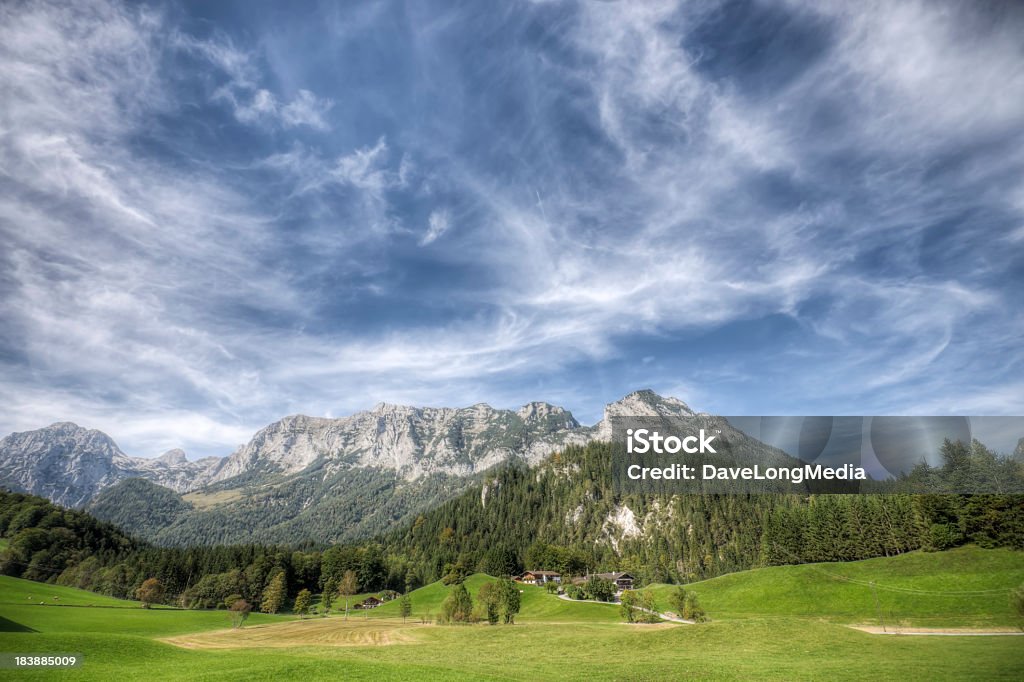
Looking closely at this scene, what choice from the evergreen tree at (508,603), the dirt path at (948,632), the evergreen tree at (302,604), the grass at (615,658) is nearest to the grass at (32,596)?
the grass at (615,658)

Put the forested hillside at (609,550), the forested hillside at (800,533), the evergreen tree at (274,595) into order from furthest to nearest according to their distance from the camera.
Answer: the evergreen tree at (274,595), the forested hillside at (609,550), the forested hillside at (800,533)

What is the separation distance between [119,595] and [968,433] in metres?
207

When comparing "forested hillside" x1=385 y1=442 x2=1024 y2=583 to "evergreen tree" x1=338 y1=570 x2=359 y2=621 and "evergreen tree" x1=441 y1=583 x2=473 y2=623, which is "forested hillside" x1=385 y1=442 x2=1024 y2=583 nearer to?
"evergreen tree" x1=338 y1=570 x2=359 y2=621

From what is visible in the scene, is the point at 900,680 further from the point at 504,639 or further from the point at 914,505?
the point at 914,505

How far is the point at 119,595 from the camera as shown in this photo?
140000 millimetres

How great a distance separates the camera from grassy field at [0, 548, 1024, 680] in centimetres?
3056

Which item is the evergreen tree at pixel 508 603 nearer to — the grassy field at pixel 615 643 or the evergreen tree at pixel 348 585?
the grassy field at pixel 615 643

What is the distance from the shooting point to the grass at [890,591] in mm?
75750

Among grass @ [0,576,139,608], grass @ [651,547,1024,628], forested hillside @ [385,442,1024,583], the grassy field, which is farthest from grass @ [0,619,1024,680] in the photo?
forested hillside @ [385,442,1024,583]

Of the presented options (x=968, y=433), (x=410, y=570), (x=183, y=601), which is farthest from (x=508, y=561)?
(x=968, y=433)

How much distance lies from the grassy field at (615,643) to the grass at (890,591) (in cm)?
36

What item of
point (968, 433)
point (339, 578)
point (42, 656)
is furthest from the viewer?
point (339, 578)

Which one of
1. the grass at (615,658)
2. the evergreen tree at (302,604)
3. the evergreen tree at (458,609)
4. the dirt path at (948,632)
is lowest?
the evergreen tree at (302,604)

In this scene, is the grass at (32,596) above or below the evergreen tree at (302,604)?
above
